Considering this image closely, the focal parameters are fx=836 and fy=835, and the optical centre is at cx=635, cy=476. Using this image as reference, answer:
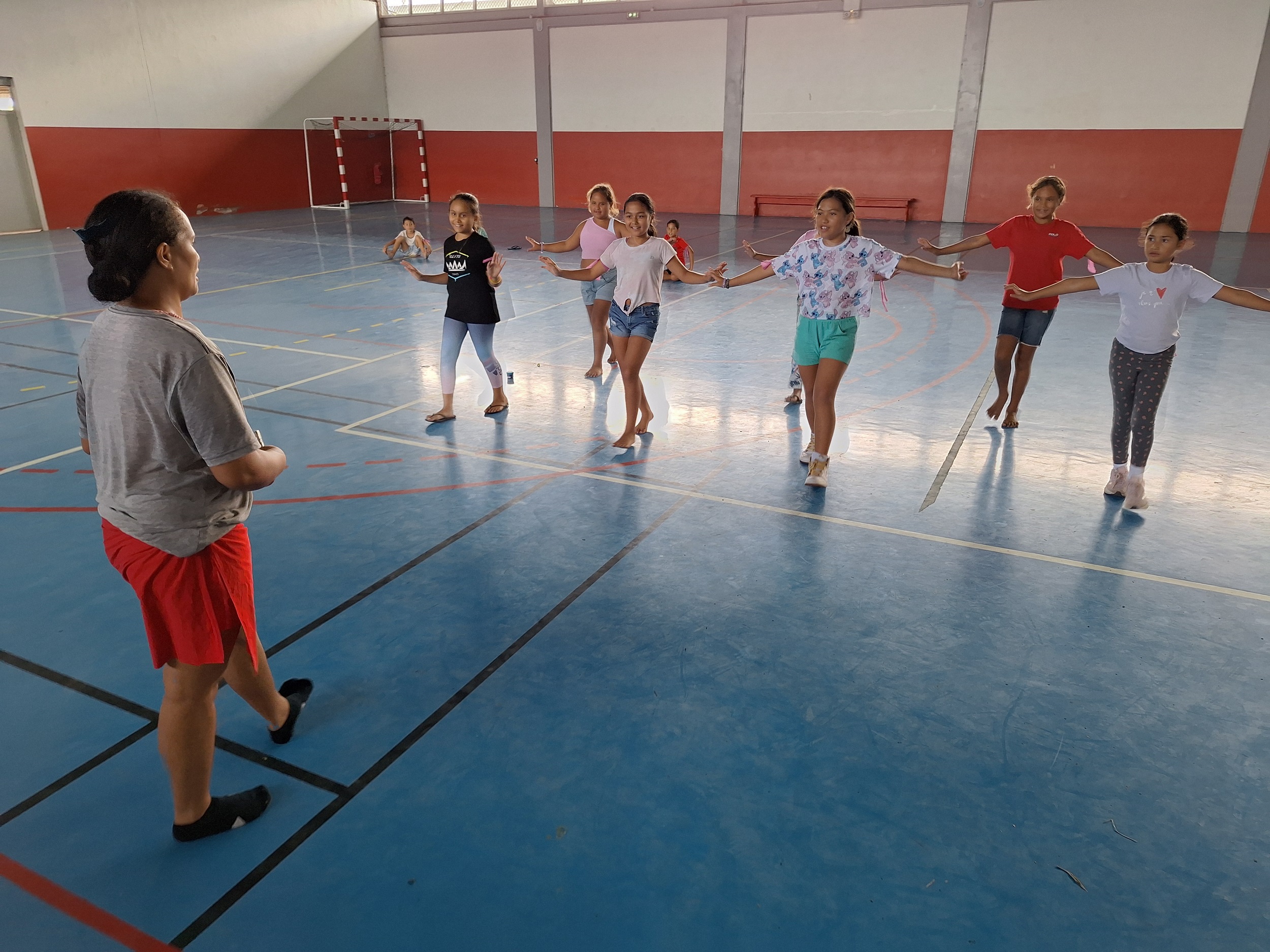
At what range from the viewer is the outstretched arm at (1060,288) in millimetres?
4992

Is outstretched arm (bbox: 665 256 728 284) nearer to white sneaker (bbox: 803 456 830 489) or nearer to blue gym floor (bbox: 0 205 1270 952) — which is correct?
blue gym floor (bbox: 0 205 1270 952)

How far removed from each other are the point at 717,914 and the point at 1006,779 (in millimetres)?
1183

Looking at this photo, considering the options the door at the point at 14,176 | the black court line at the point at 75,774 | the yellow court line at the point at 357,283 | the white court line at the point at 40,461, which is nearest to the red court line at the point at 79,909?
the black court line at the point at 75,774

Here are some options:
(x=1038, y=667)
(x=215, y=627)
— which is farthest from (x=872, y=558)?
(x=215, y=627)

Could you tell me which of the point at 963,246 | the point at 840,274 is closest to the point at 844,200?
the point at 840,274

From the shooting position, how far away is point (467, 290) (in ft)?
20.9

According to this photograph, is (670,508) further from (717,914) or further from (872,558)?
(717,914)

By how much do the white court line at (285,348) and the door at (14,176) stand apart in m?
13.6

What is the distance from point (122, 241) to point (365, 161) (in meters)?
27.3

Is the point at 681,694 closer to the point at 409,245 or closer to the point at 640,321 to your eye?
the point at 640,321

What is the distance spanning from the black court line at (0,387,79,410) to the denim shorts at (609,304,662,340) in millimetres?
4562

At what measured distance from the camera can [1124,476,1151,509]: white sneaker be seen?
5.02 meters

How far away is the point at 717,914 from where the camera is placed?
2.38 meters

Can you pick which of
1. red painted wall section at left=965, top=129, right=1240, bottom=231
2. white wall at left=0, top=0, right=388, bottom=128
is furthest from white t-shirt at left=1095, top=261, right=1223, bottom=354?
white wall at left=0, top=0, right=388, bottom=128
